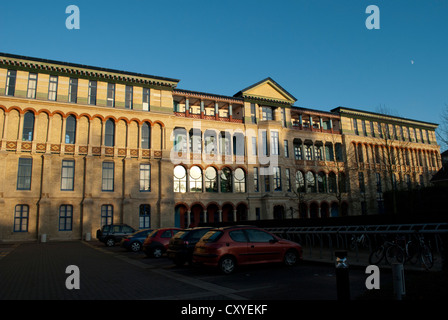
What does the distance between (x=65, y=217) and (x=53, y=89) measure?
12612mm

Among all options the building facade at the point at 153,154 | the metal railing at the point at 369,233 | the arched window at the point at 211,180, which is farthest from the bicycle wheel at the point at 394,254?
the arched window at the point at 211,180

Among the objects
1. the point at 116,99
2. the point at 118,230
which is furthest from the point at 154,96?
the point at 118,230

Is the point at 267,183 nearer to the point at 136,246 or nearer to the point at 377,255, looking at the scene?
the point at 136,246

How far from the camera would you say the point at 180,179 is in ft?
123

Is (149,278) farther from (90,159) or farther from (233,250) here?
(90,159)

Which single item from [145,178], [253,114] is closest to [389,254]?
[145,178]

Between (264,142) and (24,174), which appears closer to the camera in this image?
(24,174)

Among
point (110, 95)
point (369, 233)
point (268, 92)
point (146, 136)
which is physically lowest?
point (369, 233)

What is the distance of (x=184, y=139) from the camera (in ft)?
126

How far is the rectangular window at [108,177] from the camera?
3379cm

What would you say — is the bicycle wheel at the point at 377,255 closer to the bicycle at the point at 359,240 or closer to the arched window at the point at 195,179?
the bicycle at the point at 359,240

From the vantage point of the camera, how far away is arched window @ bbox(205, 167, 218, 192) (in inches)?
1529

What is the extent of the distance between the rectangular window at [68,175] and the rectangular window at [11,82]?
26.2 ft

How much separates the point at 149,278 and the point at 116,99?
27.9 m
